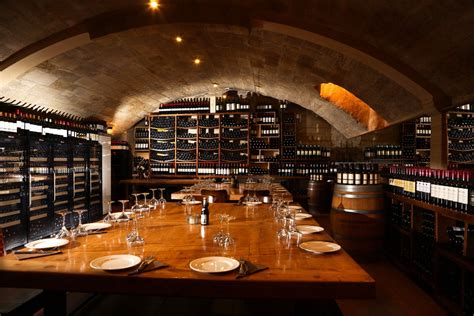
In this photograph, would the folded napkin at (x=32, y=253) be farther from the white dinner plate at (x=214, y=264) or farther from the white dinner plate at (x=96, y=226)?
the white dinner plate at (x=214, y=264)

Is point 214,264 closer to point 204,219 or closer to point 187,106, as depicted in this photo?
point 204,219

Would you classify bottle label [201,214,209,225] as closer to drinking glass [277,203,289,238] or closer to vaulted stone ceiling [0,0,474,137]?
drinking glass [277,203,289,238]

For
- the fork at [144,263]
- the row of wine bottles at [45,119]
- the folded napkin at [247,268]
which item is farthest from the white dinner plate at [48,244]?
the row of wine bottles at [45,119]

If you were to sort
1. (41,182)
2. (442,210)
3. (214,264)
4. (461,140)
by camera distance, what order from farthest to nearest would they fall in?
(461,140), (41,182), (442,210), (214,264)

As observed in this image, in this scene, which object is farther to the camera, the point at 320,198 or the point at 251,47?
the point at 320,198

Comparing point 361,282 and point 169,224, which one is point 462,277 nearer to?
point 361,282

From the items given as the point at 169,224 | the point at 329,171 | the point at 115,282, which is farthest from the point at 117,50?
the point at 329,171

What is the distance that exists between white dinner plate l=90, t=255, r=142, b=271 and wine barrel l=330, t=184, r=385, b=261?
309 centimetres

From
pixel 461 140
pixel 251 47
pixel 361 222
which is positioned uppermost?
pixel 251 47

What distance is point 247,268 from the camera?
65.5 inches

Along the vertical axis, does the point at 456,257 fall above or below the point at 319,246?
below

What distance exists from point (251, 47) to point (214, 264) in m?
4.79

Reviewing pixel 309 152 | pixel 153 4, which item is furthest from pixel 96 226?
pixel 309 152

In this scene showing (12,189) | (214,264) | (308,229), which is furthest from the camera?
(12,189)
